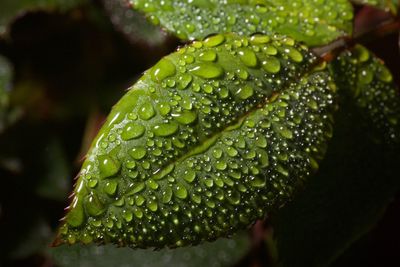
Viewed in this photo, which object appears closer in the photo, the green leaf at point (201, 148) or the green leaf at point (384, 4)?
the green leaf at point (201, 148)

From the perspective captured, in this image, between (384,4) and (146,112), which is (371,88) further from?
(146,112)

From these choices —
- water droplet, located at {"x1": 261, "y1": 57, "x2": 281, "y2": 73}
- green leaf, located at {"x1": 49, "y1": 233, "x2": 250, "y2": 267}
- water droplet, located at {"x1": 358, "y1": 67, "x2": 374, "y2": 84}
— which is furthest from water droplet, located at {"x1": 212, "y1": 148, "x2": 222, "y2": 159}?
green leaf, located at {"x1": 49, "y1": 233, "x2": 250, "y2": 267}

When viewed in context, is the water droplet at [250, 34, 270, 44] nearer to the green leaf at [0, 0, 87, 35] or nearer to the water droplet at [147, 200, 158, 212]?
the water droplet at [147, 200, 158, 212]

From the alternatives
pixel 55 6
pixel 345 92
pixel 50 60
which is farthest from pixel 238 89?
pixel 50 60

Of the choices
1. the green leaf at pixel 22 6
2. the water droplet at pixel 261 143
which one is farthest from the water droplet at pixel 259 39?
the green leaf at pixel 22 6

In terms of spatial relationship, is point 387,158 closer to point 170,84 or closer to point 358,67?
point 358,67

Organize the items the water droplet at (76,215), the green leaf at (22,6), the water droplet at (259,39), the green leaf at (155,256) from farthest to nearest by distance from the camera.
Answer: the green leaf at (22,6) < the green leaf at (155,256) < the water droplet at (259,39) < the water droplet at (76,215)

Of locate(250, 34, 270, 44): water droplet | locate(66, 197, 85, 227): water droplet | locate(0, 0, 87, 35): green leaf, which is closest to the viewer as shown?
locate(66, 197, 85, 227): water droplet

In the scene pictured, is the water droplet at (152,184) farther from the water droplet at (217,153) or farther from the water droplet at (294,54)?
the water droplet at (294,54)
